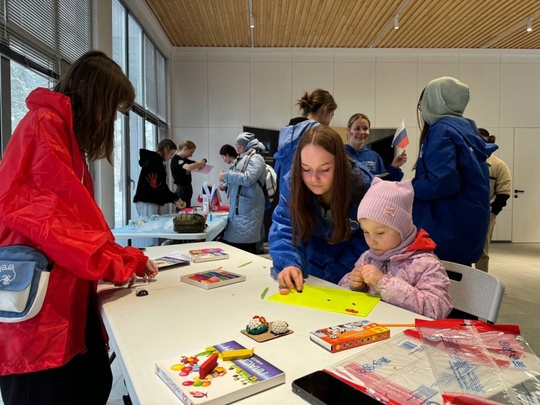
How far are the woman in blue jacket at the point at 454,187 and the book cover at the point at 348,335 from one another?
3.48ft

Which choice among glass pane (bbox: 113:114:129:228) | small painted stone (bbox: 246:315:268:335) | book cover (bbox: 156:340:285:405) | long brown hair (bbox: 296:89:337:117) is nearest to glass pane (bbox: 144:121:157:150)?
glass pane (bbox: 113:114:129:228)

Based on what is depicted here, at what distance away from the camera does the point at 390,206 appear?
121 centimetres

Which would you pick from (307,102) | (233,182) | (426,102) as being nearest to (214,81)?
(233,182)

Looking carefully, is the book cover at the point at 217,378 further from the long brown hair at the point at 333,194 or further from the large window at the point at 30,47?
the large window at the point at 30,47

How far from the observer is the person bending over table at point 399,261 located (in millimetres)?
1125

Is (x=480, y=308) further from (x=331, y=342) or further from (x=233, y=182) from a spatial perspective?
(x=233, y=182)

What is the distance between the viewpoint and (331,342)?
0.82 metres

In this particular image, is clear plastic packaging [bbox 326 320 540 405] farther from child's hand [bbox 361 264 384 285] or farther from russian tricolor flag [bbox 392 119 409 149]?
russian tricolor flag [bbox 392 119 409 149]

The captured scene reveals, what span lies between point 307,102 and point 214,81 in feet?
16.3

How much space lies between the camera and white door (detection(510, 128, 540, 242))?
6973mm

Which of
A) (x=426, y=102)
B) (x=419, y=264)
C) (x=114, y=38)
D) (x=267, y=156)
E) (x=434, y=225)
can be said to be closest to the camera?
(x=419, y=264)

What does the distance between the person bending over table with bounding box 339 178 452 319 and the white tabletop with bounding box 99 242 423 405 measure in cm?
7

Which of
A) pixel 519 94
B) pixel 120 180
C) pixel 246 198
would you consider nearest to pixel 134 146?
pixel 120 180

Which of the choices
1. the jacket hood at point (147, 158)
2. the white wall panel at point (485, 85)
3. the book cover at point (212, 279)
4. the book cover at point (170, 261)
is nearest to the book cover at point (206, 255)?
the book cover at point (170, 261)
